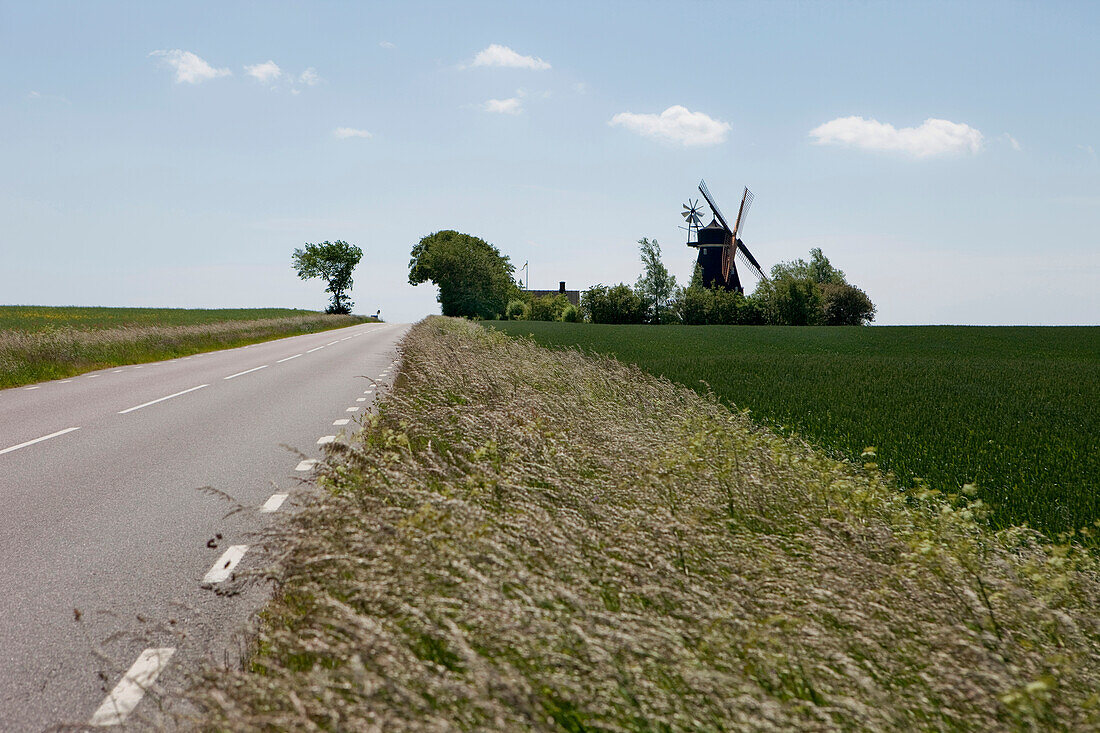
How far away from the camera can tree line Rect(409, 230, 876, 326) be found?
82.3 meters

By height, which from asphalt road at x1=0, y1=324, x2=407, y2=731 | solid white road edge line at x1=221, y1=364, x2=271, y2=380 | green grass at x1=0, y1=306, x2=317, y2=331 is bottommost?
asphalt road at x1=0, y1=324, x2=407, y2=731

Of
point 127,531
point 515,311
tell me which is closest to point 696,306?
point 515,311

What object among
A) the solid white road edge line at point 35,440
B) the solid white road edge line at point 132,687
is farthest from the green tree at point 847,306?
the solid white road edge line at point 132,687

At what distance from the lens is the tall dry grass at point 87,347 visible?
20.2 meters

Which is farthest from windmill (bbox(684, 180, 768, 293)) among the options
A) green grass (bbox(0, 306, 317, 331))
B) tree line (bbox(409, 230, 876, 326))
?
green grass (bbox(0, 306, 317, 331))

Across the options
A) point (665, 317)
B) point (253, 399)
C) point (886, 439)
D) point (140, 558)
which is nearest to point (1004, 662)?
point (140, 558)

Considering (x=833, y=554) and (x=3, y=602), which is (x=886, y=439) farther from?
(x=3, y=602)

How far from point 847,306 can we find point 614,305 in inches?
1088

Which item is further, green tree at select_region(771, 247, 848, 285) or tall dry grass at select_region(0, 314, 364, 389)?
green tree at select_region(771, 247, 848, 285)

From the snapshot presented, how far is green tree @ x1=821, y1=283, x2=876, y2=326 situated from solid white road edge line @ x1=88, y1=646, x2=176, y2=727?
87.7 meters

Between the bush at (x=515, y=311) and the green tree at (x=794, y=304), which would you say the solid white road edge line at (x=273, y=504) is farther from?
the bush at (x=515, y=311)

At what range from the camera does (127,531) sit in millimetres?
6359

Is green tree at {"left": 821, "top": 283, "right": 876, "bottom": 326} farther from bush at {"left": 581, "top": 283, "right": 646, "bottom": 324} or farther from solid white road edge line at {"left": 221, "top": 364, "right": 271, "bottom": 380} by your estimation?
solid white road edge line at {"left": 221, "top": 364, "right": 271, "bottom": 380}

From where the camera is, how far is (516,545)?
3.81 meters
